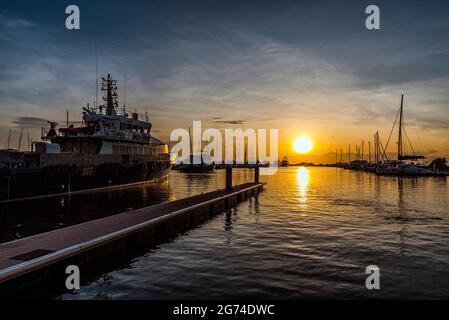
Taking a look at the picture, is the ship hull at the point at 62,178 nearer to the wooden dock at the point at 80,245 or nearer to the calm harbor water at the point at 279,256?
the calm harbor water at the point at 279,256

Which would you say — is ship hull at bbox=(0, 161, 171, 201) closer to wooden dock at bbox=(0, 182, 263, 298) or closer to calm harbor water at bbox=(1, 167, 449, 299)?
calm harbor water at bbox=(1, 167, 449, 299)

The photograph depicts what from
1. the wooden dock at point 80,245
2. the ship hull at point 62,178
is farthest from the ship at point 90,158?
the wooden dock at point 80,245

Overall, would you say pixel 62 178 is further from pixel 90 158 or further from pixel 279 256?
pixel 279 256

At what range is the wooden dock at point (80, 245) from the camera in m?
11.3

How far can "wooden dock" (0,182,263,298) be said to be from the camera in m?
11.3

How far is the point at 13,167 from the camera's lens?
3316 centimetres

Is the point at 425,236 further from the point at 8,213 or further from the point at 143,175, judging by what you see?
the point at 143,175

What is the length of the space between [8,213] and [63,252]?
1742 cm

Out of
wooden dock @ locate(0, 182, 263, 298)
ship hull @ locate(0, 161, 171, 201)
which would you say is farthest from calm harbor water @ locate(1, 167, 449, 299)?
ship hull @ locate(0, 161, 171, 201)

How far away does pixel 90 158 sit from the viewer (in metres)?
45.0

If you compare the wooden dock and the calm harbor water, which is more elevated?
the wooden dock

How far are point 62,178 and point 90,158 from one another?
6040 millimetres

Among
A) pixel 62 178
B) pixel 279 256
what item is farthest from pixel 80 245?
pixel 62 178

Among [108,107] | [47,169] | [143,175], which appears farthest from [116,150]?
[47,169]
